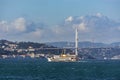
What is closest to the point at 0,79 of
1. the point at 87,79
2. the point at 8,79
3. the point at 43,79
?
the point at 8,79

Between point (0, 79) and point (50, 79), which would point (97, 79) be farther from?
point (0, 79)

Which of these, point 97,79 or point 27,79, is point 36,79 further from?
point 97,79

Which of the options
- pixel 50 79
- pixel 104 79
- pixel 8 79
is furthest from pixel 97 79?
pixel 8 79

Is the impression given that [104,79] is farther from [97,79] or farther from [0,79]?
[0,79]

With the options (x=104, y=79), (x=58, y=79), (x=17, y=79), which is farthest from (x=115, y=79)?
(x=17, y=79)

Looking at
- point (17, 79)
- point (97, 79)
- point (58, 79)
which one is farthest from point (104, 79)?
point (17, 79)

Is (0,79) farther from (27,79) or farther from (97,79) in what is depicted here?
(97,79)
